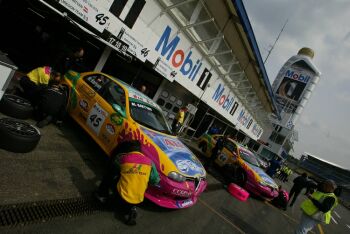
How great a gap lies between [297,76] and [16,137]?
245ft

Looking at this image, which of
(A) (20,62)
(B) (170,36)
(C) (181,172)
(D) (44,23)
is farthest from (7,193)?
(B) (170,36)

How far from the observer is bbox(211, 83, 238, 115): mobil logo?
1650cm

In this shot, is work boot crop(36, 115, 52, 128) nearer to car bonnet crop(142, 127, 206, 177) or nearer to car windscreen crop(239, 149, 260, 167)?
car bonnet crop(142, 127, 206, 177)

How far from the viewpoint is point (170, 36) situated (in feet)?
34.7

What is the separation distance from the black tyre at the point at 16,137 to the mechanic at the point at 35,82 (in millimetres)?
1747

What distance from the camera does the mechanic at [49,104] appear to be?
222 inches

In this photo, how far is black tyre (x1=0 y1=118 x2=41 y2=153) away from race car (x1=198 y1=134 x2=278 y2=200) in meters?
7.33

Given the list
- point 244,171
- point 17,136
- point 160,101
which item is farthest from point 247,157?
point 17,136

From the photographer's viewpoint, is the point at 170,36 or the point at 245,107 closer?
the point at 170,36

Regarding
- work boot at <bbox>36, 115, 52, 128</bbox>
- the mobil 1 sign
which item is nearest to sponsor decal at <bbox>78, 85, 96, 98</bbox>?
work boot at <bbox>36, 115, 52, 128</bbox>

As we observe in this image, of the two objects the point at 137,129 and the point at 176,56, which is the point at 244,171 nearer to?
the point at 176,56

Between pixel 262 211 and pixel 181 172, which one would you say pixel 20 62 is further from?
pixel 262 211

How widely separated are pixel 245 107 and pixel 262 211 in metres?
17.0

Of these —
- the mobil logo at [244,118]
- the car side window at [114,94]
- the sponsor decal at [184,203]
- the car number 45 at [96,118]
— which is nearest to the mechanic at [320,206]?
the sponsor decal at [184,203]
